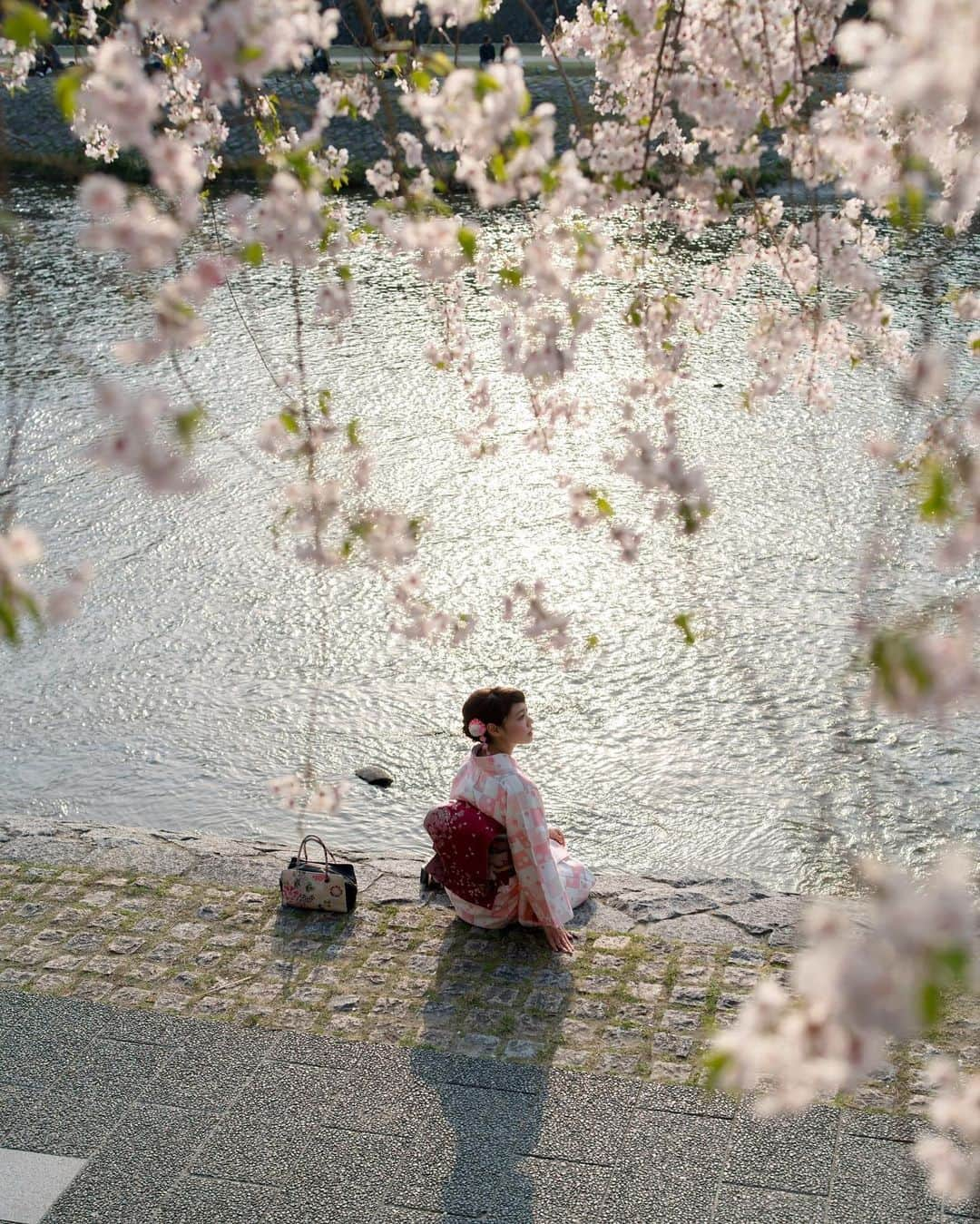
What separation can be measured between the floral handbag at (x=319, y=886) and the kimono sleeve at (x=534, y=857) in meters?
0.58

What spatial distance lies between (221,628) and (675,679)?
244cm

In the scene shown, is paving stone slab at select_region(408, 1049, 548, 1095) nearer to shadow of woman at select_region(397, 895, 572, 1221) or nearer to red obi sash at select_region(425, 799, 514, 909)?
shadow of woman at select_region(397, 895, 572, 1221)

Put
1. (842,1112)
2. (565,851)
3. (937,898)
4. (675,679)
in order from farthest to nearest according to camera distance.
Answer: (675,679), (565,851), (842,1112), (937,898)

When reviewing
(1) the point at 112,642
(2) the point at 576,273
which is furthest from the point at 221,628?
(2) the point at 576,273

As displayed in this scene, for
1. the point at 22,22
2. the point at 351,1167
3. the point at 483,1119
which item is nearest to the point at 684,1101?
the point at 483,1119

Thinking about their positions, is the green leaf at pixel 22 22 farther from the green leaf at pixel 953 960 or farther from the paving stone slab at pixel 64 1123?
the paving stone slab at pixel 64 1123

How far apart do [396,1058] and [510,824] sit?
0.91 metres

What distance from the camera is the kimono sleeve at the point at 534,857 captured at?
15.3ft

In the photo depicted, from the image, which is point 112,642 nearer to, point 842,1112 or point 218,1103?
point 218,1103

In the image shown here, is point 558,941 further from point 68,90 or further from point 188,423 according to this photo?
point 68,90

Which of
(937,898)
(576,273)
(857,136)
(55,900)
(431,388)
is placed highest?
(857,136)

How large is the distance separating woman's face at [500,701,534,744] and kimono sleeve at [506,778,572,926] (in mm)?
148

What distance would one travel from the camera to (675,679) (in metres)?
6.79

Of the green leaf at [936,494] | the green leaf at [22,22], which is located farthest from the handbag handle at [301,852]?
the green leaf at [22,22]
